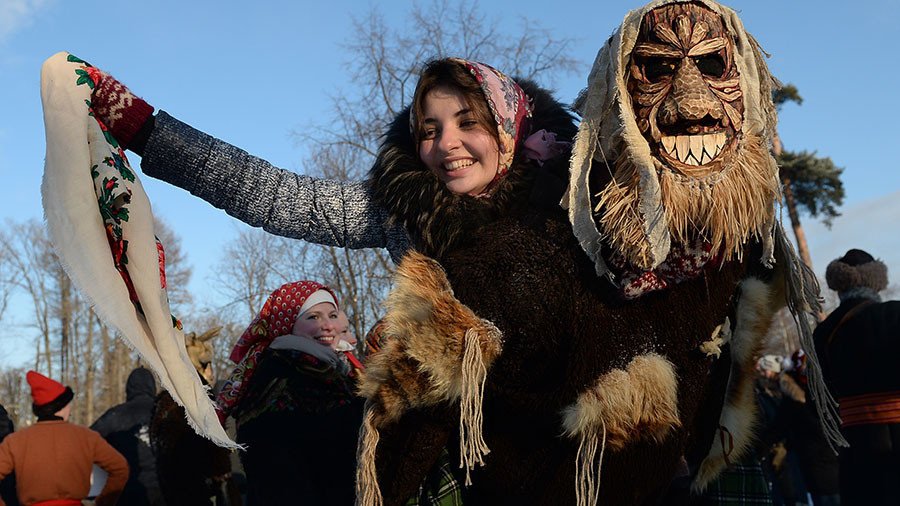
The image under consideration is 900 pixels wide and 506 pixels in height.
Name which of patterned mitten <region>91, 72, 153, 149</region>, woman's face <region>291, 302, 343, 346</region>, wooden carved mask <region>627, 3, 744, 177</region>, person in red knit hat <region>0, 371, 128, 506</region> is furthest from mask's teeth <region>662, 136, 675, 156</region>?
person in red knit hat <region>0, 371, 128, 506</region>

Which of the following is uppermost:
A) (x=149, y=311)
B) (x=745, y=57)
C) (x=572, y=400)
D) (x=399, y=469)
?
(x=745, y=57)

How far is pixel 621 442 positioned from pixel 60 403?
4851 mm

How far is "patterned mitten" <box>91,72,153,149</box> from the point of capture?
2.15 m

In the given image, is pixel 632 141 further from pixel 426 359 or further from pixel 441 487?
pixel 441 487

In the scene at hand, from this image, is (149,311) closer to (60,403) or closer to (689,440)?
(689,440)

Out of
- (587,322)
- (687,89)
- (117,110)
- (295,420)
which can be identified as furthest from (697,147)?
(295,420)

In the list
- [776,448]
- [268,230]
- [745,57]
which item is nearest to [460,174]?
[268,230]

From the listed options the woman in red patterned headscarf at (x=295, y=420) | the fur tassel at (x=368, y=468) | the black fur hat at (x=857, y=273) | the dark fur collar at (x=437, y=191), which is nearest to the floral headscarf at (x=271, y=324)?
the woman in red patterned headscarf at (x=295, y=420)

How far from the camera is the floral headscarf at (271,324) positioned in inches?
162

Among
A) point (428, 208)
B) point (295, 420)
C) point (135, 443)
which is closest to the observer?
point (428, 208)

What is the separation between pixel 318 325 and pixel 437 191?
7.28 feet

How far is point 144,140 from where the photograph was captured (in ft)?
7.13

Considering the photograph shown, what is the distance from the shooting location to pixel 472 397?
A: 1.89 metres

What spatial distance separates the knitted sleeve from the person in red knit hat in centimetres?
397
